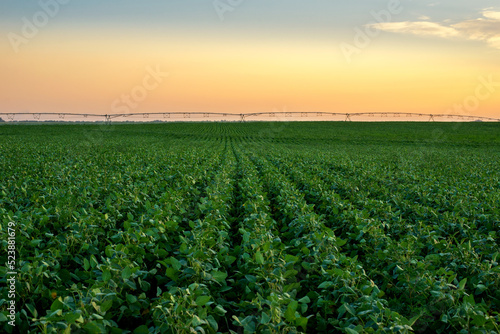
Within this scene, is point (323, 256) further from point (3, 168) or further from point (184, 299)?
point (3, 168)

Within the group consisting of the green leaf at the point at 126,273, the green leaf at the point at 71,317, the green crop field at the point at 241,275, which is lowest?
the green crop field at the point at 241,275

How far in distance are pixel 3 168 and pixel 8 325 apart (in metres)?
14.0

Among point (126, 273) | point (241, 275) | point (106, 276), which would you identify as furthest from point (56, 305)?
point (241, 275)

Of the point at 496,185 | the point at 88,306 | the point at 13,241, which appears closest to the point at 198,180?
the point at 13,241

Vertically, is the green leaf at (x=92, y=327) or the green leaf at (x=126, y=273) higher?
the green leaf at (x=126, y=273)

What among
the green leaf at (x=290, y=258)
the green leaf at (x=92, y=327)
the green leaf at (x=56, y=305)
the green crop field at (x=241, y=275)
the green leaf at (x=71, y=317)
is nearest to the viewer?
the green leaf at (x=71, y=317)

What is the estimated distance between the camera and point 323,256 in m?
4.84

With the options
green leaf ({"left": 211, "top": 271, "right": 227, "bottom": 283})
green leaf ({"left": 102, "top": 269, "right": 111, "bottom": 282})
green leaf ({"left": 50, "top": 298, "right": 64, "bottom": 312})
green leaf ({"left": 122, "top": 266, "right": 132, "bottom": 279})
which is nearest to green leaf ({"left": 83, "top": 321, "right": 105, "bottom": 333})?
green leaf ({"left": 50, "top": 298, "right": 64, "bottom": 312})

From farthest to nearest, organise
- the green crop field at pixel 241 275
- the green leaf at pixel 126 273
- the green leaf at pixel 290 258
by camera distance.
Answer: the green leaf at pixel 290 258
the green leaf at pixel 126 273
the green crop field at pixel 241 275

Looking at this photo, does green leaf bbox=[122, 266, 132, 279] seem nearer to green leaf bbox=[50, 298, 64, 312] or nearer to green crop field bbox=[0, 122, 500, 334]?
green crop field bbox=[0, 122, 500, 334]

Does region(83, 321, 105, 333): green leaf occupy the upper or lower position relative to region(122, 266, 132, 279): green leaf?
lower

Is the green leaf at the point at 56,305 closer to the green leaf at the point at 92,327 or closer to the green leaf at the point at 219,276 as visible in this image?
the green leaf at the point at 92,327

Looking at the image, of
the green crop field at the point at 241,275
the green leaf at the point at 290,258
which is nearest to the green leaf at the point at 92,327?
the green crop field at the point at 241,275

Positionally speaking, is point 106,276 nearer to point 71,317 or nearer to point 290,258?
point 71,317
